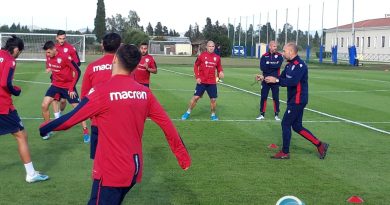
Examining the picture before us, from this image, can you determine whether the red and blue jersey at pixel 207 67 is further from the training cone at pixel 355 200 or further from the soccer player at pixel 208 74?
the training cone at pixel 355 200

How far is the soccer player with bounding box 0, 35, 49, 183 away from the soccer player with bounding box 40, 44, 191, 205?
338 centimetres

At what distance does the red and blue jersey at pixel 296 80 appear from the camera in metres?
9.41

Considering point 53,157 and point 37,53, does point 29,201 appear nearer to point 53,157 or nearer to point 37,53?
point 53,157

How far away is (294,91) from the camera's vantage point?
9.63 metres

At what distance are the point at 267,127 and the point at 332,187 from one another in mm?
5556

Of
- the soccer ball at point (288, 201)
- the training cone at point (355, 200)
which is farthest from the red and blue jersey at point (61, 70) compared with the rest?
the soccer ball at point (288, 201)

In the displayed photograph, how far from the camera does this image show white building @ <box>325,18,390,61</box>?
85.7 meters

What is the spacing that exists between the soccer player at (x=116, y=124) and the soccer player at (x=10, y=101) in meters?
3.38

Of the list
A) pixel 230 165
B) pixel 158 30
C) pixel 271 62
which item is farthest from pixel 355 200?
pixel 158 30

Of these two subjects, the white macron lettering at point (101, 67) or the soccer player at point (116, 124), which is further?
the white macron lettering at point (101, 67)

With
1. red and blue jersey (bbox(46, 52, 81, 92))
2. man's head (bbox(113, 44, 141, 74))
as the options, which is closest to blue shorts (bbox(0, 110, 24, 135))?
red and blue jersey (bbox(46, 52, 81, 92))

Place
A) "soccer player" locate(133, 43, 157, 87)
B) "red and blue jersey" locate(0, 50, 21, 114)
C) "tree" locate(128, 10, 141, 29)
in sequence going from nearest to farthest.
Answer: "red and blue jersey" locate(0, 50, 21, 114), "soccer player" locate(133, 43, 157, 87), "tree" locate(128, 10, 141, 29)

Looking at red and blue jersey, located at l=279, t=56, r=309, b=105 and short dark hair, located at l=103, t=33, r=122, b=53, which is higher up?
short dark hair, located at l=103, t=33, r=122, b=53

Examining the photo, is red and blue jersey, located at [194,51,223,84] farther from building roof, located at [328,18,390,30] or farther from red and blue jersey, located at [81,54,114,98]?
building roof, located at [328,18,390,30]
